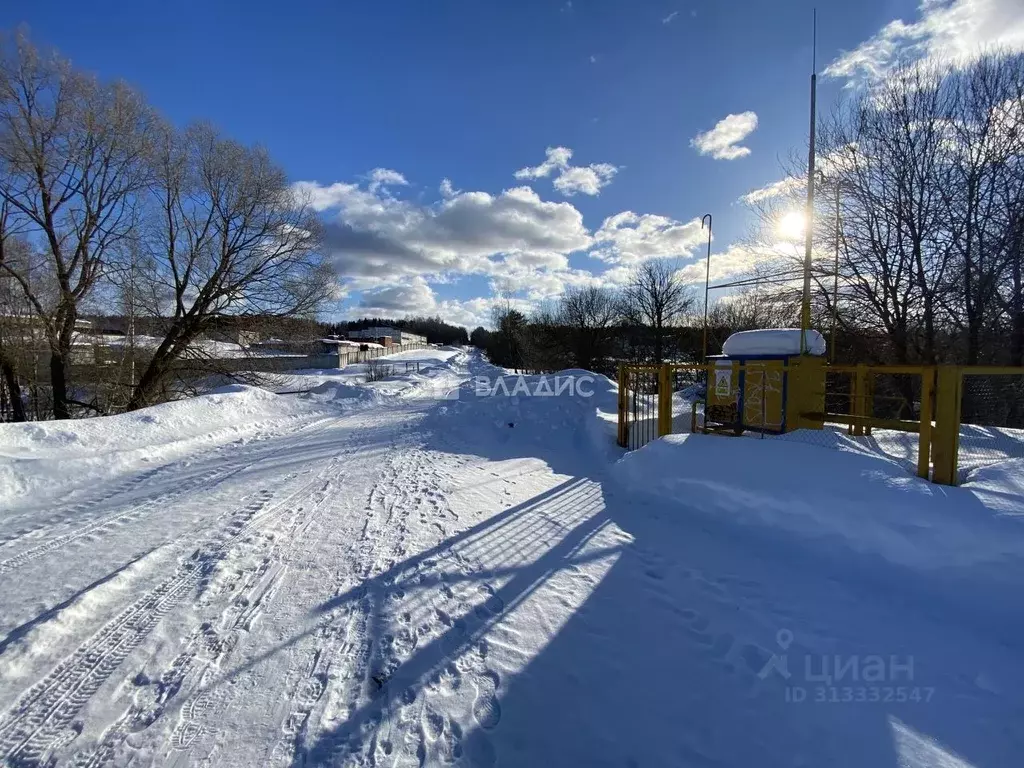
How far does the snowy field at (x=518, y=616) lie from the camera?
237cm

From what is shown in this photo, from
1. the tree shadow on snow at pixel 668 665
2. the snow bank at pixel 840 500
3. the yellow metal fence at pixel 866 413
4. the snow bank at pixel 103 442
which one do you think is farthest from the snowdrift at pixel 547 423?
the snow bank at pixel 103 442

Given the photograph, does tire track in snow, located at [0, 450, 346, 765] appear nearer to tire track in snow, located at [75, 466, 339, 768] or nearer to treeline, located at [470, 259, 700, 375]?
tire track in snow, located at [75, 466, 339, 768]

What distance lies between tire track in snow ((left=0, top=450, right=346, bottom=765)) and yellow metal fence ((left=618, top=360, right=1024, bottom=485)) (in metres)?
7.34

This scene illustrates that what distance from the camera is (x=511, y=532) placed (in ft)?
17.0

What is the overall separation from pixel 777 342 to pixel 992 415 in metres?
8.00

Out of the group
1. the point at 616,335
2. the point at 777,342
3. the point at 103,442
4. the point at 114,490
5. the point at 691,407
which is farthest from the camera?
the point at 616,335

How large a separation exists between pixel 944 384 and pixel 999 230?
13030mm

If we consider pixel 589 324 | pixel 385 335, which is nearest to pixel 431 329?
pixel 385 335

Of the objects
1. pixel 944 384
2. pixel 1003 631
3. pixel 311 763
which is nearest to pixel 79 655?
pixel 311 763

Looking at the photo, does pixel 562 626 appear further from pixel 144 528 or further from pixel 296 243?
pixel 296 243

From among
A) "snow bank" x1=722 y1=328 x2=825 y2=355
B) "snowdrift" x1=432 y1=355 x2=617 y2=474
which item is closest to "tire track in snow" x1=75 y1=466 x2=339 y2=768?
"snowdrift" x1=432 y1=355 x2=617 y2=474

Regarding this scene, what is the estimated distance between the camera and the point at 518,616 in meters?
3.46

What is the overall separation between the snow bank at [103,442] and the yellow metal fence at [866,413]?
933 cm

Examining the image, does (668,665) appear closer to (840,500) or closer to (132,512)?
(840,500)
